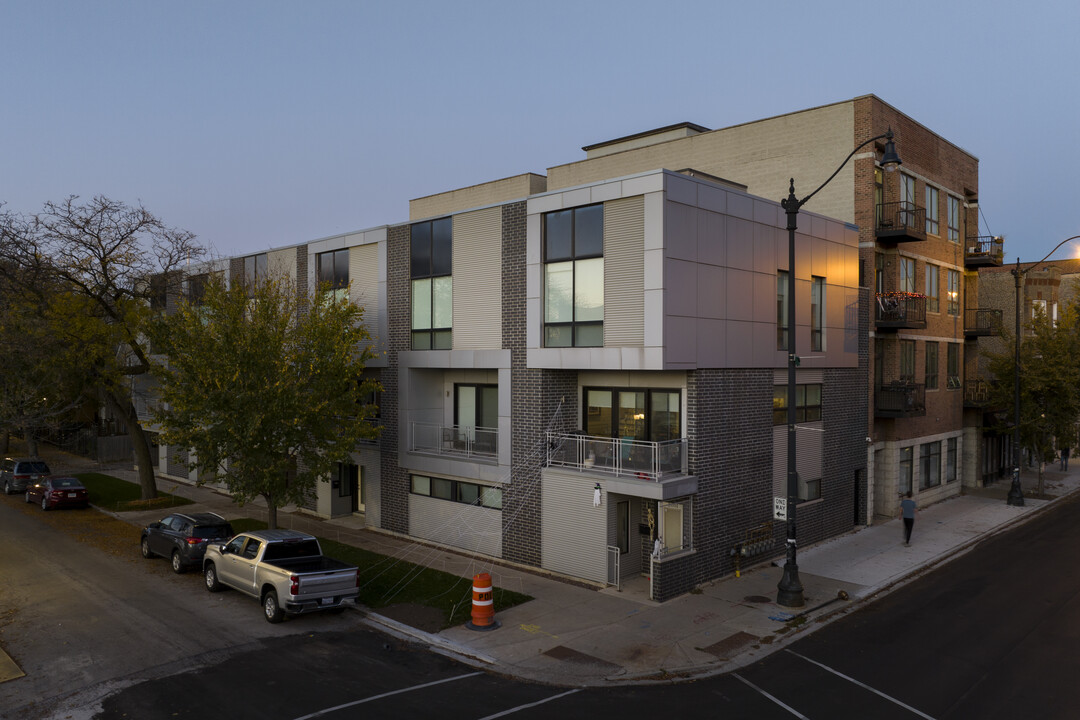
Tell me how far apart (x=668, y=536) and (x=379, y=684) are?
369 inches

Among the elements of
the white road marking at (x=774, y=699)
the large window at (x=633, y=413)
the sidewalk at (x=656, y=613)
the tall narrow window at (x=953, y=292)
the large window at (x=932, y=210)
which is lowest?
the sidewalk at (x=656, y=613)

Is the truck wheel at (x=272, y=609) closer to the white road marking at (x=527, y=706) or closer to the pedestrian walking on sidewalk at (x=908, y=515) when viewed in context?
the white road marking at (x=527, y=706)

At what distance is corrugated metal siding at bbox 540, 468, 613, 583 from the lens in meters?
18.6

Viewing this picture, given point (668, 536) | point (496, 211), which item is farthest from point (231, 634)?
point (496, 211)

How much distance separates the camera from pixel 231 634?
14.8 m

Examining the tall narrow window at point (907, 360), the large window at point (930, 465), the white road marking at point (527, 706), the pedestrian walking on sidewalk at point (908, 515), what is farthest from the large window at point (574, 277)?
the large window at point (930, 465)

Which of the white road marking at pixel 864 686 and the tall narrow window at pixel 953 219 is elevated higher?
the tall narrow window at pixel 953 219

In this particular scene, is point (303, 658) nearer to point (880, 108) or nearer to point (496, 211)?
point (496, 211)

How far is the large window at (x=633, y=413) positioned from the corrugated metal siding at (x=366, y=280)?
8.90m

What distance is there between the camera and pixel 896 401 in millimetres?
26344

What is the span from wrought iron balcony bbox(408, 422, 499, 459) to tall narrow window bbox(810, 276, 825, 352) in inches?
417

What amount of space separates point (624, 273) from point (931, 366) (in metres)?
18.8

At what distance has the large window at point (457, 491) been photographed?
21609 millimetres

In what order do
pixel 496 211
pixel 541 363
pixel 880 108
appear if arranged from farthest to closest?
pixel 880 108, pixel 496 211, pixel 541 363
